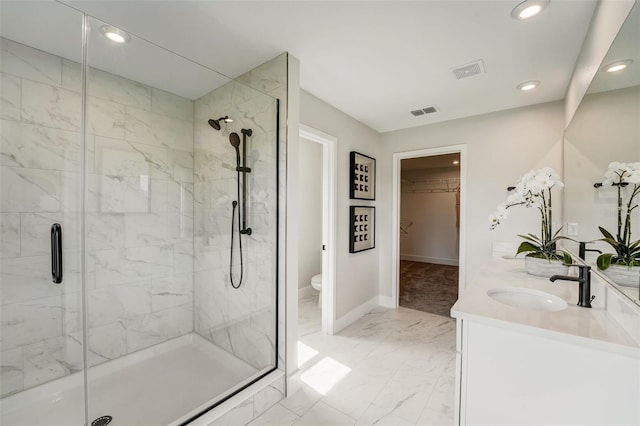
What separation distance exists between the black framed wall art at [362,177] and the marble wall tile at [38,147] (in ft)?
7.97

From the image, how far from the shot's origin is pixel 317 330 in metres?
3.00

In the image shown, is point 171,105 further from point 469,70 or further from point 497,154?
point 497,154

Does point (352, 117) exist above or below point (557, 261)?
above

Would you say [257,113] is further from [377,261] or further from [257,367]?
[377,261]

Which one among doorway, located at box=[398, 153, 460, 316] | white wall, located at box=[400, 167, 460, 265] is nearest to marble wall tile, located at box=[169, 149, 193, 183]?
doorway, located at box=[398, 153, 460, 316]

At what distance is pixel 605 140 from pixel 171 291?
10.3 feet

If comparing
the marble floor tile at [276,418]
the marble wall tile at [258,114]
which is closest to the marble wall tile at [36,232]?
the marble wall tile at [258,114]

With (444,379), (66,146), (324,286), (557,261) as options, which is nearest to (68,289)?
(66,146)

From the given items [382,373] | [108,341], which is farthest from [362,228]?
[108,341]

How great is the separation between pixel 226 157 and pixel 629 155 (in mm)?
2339

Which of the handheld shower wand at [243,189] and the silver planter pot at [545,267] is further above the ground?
the handheld shower wand at [243,189]

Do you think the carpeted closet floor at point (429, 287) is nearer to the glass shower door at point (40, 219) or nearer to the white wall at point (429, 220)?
the white wall at point (429, 220)

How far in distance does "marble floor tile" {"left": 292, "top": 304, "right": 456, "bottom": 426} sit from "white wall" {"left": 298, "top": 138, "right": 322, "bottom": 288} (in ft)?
3.26

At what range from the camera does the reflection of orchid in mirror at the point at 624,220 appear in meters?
1.05
